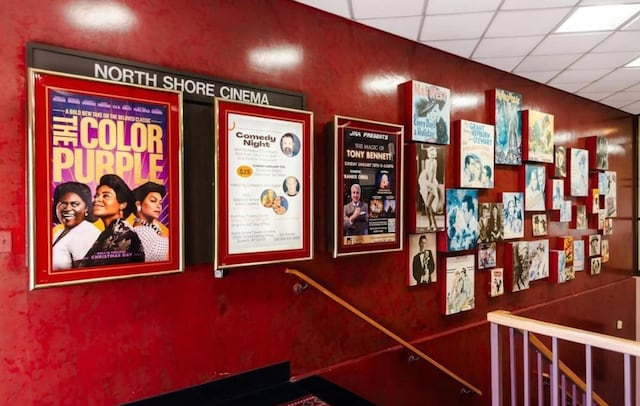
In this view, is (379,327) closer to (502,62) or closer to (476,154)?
(476,154)

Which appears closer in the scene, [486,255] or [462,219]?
[462,219]

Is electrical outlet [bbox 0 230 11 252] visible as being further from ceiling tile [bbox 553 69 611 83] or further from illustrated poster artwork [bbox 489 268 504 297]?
ceiling tile [bbox 553 69 611 83]

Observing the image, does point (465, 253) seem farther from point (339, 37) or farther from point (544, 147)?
point (339, 37)

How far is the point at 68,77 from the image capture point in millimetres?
1778

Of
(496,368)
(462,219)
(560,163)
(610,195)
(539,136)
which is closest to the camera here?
(496,368)

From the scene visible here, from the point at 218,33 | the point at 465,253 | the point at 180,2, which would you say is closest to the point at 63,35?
the point at 180,2

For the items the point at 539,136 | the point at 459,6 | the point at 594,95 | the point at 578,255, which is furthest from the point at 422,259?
the point at 594,95

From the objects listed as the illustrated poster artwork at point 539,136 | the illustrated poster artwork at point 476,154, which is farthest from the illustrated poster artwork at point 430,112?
the illustrated poster artwork at point 539,136

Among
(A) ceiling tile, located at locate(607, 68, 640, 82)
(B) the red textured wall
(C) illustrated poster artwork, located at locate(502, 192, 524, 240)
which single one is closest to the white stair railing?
(B) the red textured wall

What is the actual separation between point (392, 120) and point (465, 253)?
63.0 inches

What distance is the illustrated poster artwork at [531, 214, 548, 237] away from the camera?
15.5ft

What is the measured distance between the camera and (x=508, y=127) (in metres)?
4.34

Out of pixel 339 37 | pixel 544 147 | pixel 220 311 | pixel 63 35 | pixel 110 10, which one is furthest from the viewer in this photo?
pixel 544 147

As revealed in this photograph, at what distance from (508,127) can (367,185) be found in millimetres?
2347
